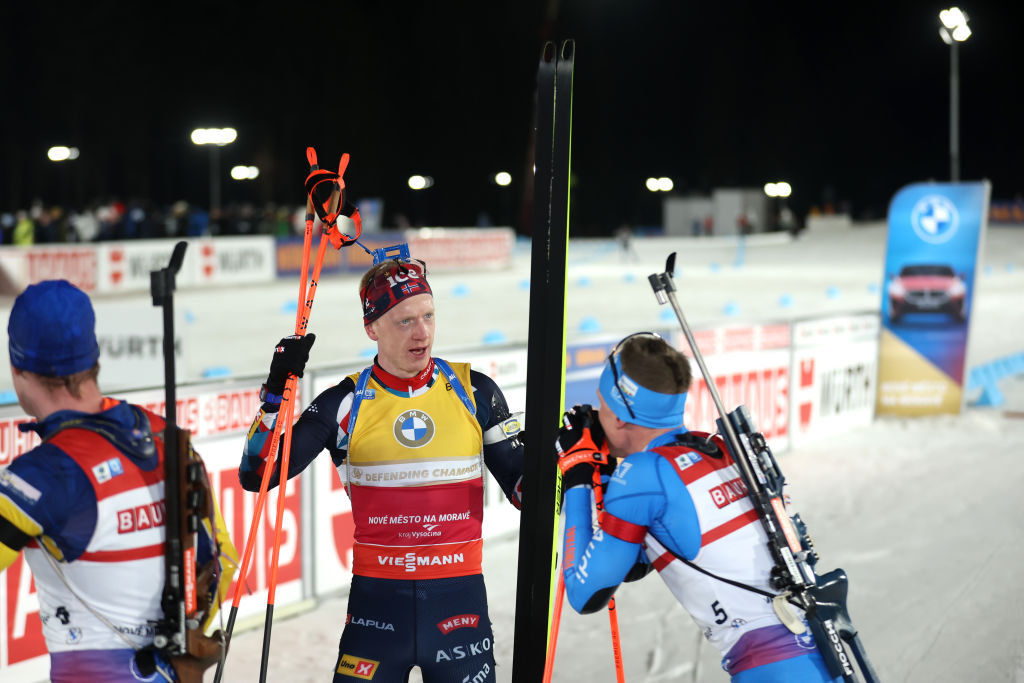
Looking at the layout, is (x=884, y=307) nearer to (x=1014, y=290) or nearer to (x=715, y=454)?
(x=715, y=454)

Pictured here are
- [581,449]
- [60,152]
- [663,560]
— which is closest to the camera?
[663,560]

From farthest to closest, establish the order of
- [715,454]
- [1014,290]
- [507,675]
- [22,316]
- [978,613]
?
[1014,290]
[978,613]
[507,675]
[715,454]
[22,316]

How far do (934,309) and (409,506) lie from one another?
10.6m

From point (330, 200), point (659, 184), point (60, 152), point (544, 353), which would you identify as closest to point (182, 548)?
point (544, 353)

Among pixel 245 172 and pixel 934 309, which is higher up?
pixel 245 172

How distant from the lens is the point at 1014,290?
84.5 ft

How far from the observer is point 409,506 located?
323cm

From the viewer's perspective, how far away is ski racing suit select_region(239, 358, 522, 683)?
313 cm

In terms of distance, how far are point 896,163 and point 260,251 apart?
141 ft

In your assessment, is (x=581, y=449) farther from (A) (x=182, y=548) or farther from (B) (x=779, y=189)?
(B) (x=779, y=189)

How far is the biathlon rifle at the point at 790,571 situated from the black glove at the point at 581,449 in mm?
360

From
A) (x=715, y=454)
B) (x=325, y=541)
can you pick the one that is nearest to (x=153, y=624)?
(x=715, y=454)

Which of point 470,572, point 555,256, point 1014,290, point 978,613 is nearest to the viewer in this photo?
point 555,256

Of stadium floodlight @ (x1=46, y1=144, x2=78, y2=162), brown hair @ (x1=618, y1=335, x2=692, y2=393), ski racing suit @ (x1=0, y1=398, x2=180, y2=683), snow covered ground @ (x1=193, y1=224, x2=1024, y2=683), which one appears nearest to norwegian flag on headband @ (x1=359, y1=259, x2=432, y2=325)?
brown hair @ (x1=618, y1=335, x2=692, y2=393)
